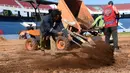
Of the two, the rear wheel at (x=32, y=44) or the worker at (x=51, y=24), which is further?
the rear wheel at (x=32, y=44)

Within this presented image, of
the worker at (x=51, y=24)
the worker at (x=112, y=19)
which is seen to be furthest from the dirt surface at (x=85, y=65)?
the worker at (x=112, y=19)

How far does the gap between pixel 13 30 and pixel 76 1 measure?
21.9 meters

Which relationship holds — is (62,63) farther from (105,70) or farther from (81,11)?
(81,11)

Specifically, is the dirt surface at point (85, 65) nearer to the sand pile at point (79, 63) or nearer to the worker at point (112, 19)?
the sand pile at point (79, 63)

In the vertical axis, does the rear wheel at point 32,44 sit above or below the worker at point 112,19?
below

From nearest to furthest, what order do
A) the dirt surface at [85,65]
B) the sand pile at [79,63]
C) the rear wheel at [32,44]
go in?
the dirt surface at [85,65], the sand pile at [79,63], the rear wheel at [32,44]

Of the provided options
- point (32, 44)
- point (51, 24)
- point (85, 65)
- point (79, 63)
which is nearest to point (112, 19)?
point (51, 24)

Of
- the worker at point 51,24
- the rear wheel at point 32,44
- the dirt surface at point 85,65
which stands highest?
the worker at point 51,24

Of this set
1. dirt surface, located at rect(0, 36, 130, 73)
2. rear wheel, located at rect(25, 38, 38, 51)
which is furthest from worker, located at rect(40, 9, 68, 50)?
rear wheel, located at rect(25, 38, 38, 51)

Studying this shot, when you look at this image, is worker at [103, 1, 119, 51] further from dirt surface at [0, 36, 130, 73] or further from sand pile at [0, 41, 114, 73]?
sand pile at [0, 41, 114, 73]

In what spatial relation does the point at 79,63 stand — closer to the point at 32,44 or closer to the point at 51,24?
the point at 51,24

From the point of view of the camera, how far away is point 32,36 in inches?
→ 559

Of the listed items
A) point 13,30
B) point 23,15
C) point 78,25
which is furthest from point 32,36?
point 23,15

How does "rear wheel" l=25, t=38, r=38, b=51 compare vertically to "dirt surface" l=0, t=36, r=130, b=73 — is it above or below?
below
